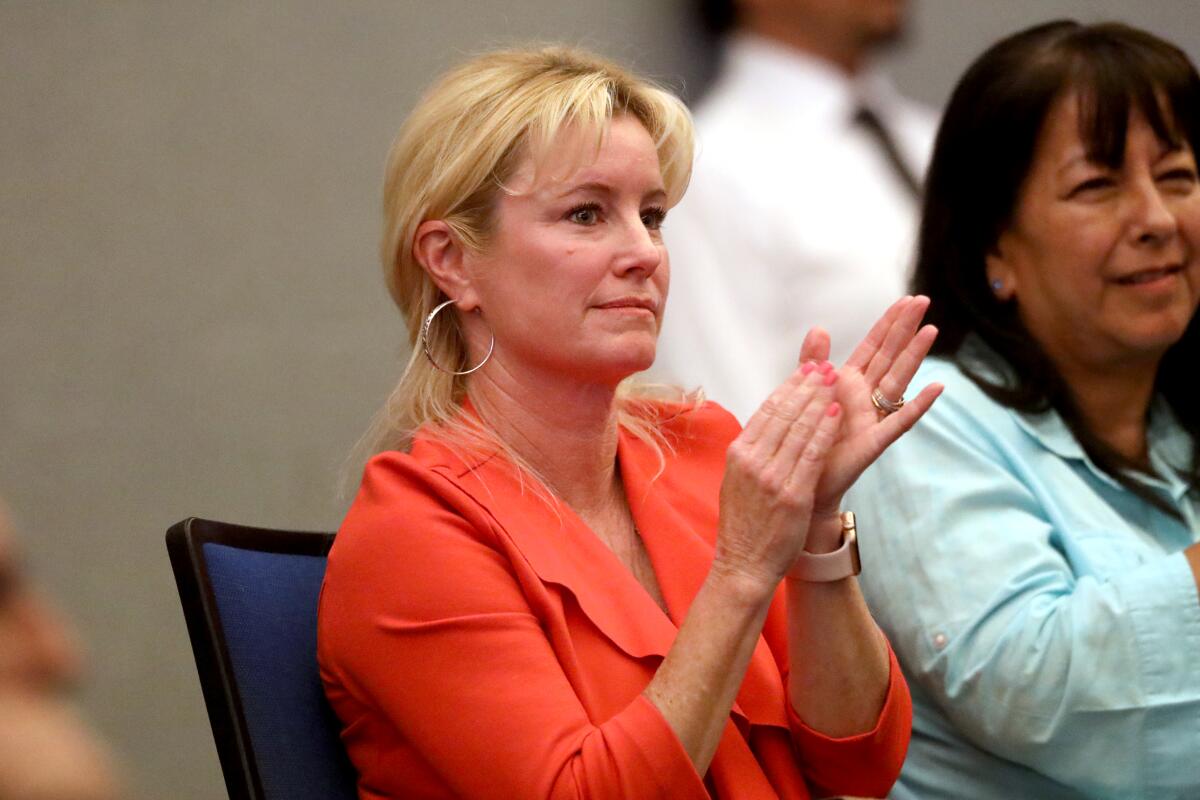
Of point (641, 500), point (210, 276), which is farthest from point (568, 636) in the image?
point (210, 276)

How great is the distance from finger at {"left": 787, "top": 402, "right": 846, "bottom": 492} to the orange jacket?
0.23m

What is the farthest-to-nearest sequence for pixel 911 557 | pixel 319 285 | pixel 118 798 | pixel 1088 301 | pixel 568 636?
pixel 319 285
pixel 1088 301
pixel 911 557
pixel 568 636
pixel 118 798

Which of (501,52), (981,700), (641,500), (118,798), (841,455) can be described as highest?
(501,52)

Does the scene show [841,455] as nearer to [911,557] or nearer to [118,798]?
[911,557]

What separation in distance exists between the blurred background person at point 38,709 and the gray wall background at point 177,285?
2072 millimetres

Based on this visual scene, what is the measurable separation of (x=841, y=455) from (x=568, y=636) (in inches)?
12.5

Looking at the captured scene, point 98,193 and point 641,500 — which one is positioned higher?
point 98,193

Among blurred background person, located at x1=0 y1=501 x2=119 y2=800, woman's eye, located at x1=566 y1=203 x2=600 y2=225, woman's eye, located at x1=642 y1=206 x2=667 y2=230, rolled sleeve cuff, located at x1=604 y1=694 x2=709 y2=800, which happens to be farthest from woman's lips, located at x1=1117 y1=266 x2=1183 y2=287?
blurred background person, located at x1=0 y1=501 x2=119 y2=800

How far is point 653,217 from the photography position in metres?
1.59

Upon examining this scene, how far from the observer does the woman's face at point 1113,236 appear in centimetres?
183

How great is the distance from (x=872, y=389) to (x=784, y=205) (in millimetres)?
1466

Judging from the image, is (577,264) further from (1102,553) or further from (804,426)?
(1102,553)

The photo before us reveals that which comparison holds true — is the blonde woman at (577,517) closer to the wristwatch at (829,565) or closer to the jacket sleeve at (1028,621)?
the wristwatch at (829,565)

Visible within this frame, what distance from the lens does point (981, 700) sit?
1585mm
